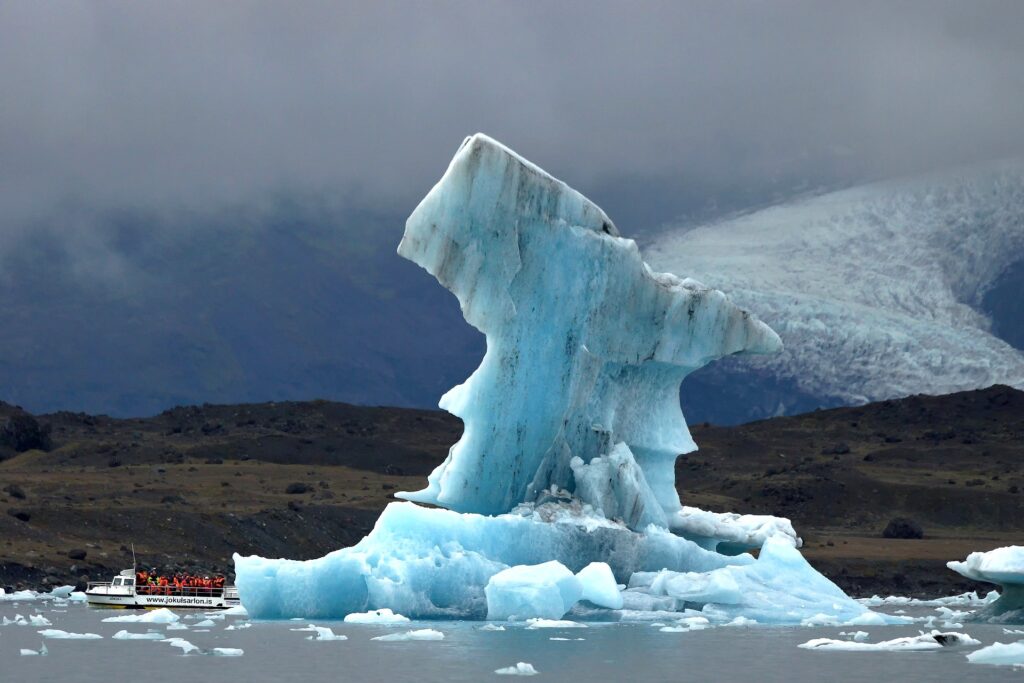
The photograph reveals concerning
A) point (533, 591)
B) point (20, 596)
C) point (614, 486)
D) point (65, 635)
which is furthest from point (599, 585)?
point (20, 596)

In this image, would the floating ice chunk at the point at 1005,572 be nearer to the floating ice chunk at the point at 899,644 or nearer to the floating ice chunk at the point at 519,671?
the floating ice chunk at the point at 899,644

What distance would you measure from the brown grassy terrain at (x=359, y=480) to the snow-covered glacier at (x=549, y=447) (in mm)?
22523

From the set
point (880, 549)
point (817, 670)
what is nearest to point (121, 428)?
point (880, 549)

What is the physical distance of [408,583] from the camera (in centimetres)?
3634

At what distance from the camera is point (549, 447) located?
39.8m

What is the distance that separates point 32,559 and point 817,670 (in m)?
35.2

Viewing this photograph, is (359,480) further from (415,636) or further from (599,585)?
(415,636)

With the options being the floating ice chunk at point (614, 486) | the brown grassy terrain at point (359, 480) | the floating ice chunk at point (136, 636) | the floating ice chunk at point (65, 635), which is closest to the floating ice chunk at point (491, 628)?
the floating ice chunk at point (614, 486)

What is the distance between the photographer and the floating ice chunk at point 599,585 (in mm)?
36375

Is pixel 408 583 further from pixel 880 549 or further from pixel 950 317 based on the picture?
pixel 950 317

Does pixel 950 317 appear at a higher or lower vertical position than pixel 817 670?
higher

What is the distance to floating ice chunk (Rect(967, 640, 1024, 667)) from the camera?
1164 inches

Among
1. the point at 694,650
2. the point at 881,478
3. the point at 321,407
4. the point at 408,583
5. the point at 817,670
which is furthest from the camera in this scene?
the point at 321,407

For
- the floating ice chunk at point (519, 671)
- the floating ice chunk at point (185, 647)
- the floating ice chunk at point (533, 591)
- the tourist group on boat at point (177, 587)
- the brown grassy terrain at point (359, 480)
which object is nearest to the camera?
the floating ice chunk at point (519, 671)
